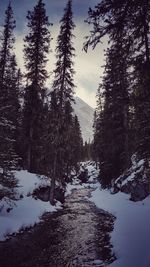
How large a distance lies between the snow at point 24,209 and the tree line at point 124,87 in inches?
326

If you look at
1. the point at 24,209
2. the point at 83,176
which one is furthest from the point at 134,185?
the point at 83,176

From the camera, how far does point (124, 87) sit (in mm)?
27172

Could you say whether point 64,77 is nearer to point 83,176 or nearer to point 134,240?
point 134,240

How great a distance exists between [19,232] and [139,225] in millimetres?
6940

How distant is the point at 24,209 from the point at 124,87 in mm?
15239

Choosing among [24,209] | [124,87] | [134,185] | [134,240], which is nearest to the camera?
[134,240]

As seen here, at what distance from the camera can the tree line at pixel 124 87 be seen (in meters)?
8.02

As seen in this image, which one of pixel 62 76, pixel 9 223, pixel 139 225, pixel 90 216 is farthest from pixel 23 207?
pixel 62 76

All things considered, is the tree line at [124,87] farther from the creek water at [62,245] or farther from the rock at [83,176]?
the rock at [83,176]

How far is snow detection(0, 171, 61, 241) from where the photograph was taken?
16152 millimetres

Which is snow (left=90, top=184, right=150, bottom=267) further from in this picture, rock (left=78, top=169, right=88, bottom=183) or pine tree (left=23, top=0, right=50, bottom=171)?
rock (left=78, top=169, right=88, bottom=183)

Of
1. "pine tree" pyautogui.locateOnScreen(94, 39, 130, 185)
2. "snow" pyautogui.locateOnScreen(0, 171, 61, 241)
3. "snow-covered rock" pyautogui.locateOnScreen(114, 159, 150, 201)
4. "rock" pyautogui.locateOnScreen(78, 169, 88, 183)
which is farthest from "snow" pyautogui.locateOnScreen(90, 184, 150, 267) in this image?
"rock" pyautogui.locateOnScreen(78, 169, 88, 183)

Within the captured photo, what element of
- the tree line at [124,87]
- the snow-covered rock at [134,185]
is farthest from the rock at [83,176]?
the snow-covered rock at [134,185]

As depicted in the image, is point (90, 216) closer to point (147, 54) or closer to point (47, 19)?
point (147, 54)
